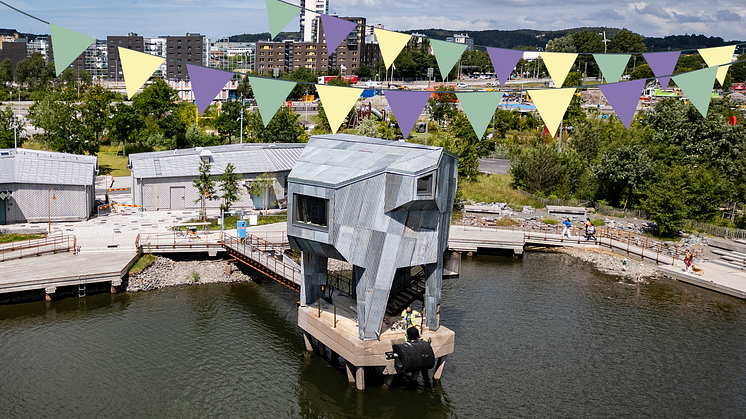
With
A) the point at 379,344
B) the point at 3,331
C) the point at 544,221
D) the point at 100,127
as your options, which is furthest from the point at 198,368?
the point at 100,127

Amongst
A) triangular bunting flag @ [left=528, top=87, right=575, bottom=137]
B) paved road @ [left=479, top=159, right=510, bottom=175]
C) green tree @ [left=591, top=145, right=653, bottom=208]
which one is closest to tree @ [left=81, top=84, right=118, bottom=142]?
paved road @ [left=479, top=159, right=510, bottom=175]

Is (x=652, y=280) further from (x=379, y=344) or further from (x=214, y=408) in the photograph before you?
(x=214, y=408)

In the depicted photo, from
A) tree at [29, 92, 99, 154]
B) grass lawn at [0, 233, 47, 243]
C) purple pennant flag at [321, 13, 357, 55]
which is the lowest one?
grass lawn at [0, 233, 47, 243]

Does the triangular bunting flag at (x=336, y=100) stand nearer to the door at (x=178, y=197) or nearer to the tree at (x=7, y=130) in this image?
the door at (x=178, y=197)

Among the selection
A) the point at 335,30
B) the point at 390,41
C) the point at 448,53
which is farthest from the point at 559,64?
the point at 335,30

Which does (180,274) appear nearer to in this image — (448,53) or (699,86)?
(448,53)

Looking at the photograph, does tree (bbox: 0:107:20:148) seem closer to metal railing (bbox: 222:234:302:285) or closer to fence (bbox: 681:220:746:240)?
metal railing (bbox: 222:234:302:285)
